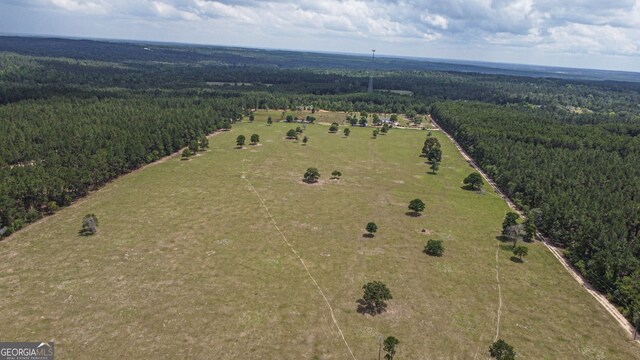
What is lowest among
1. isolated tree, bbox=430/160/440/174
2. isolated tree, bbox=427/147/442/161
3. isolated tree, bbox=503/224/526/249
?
isolated tree, bbox=503/224/526/249

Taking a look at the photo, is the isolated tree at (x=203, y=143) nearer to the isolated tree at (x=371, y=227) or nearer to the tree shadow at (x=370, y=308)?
the isolated tree at (x=371, y=227)

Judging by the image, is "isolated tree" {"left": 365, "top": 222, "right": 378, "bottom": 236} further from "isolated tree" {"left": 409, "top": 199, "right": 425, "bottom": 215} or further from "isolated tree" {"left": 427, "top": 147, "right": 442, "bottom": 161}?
"isolated tree" {"left": 427, "top": 147, "right": 442, "bottom": 161}

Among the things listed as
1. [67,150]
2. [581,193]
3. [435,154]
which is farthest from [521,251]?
[67,150]

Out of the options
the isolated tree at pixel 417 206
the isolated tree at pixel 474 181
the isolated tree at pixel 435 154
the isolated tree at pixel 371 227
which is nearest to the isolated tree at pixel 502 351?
the isolated tree at pixel 371 227

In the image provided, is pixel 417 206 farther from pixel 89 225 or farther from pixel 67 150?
pixel 67 150

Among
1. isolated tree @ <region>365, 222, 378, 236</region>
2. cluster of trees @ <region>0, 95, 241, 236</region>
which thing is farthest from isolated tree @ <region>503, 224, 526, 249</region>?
cluster of trees @ <region>0, 95, 241, 236</region>
